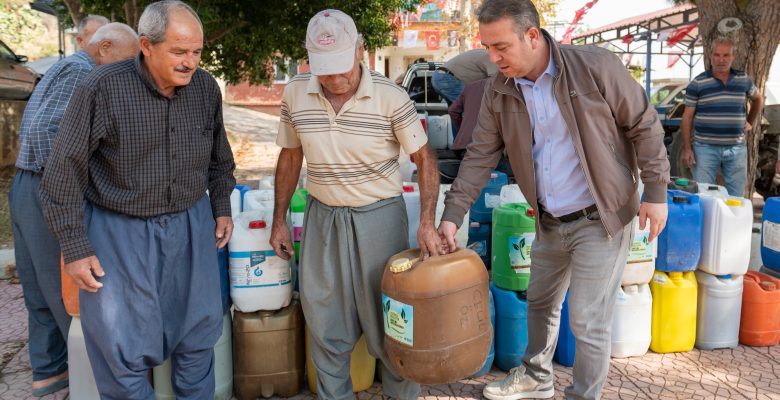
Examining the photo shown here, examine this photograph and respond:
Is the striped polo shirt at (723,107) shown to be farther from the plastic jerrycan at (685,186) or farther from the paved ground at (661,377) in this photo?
the paved ground at (661,377)

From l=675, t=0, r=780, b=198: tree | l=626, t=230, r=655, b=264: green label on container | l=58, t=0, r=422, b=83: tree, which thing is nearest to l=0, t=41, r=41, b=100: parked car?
l=58, t=0, r=422, b=83: tree

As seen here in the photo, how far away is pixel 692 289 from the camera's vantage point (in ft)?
13.1

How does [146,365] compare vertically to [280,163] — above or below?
below

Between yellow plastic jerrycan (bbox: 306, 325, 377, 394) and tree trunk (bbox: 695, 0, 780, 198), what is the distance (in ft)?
16.2

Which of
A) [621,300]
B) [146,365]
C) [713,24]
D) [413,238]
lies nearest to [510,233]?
[413,238]

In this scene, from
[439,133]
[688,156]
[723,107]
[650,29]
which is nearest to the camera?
[723,107]

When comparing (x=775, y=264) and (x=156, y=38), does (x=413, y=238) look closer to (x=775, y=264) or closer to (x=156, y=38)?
(x=156, y=38)

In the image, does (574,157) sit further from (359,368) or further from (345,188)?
(359,368)

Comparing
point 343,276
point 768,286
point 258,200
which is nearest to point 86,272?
point 343,276

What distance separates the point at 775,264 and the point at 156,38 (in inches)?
168

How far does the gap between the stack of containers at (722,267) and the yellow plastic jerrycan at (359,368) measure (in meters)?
2.16

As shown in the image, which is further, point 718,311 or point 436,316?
point 718,311

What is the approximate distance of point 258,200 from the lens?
4188mm

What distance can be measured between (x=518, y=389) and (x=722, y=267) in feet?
A: 5.26
